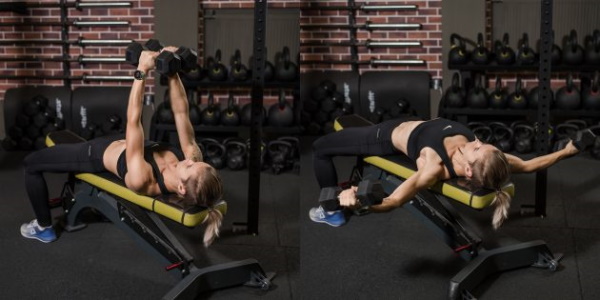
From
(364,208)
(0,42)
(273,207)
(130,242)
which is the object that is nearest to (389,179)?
(364,208)

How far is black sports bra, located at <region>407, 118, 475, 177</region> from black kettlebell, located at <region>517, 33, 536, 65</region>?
2.15ft

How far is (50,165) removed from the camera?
2.86 metres

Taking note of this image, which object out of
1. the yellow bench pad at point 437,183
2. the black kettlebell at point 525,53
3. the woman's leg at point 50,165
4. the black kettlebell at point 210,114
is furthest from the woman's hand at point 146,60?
the black kettlebell at point 525,53

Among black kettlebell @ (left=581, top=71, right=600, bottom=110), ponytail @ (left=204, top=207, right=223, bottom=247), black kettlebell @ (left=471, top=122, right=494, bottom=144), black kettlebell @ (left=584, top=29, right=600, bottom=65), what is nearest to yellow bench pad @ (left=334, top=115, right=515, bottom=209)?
black kettlebell @ (left=471, top=122, right=494, bottom=144)

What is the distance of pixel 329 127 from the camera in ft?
9.11

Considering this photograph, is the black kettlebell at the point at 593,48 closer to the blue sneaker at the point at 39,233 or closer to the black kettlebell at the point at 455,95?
the black kettlebell at the point at 455,95

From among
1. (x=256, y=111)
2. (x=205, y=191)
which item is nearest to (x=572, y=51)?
(x=256, y=111)

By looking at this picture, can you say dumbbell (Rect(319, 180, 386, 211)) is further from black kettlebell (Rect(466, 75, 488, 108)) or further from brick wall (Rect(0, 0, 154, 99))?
brick wall (Rect(0, 0, 154, 99))

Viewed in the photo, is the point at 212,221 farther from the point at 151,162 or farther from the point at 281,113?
the point at 281,113

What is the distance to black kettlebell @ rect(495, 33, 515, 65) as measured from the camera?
273 centimetres

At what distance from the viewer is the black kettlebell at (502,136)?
300 cm

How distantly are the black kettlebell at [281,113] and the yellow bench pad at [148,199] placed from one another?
949mm

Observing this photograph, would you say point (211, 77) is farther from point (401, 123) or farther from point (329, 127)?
point (401, 123)

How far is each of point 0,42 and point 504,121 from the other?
2.50 m
